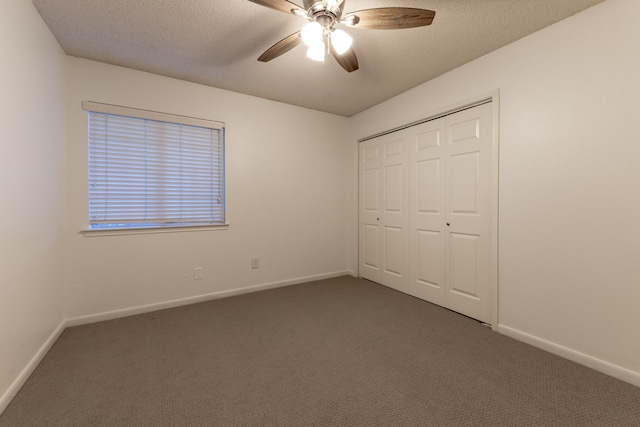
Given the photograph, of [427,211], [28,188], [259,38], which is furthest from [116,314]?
[427,211]

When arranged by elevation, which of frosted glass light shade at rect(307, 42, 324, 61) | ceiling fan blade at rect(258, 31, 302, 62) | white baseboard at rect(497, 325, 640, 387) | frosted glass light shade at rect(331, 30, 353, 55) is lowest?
white baseboard at rect(497, 325, 640, 387)

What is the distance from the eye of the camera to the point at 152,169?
9.24 ft

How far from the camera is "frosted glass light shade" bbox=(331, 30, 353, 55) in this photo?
1.75 meters

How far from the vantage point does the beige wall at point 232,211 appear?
8.26 feet

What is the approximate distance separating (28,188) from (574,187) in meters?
3.62

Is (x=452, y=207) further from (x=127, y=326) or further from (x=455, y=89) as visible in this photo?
(x=127, y=326)

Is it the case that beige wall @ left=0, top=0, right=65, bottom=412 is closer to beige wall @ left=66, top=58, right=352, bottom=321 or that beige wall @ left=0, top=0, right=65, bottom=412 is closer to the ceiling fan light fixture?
beige wall @ left=66, top=58, right=352, bottom=321

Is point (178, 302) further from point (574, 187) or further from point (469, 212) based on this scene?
point (574, 187)

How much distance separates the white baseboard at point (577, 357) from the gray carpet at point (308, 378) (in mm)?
58

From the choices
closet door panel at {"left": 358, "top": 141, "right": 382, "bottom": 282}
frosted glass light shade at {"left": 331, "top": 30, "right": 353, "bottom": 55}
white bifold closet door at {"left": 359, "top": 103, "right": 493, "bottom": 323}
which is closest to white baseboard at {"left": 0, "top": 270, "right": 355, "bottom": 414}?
closet door panel at {"left": 358, "top": 141, "right": 382, "bottom": 282}

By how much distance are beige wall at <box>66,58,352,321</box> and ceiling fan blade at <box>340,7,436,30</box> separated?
78.4 inches

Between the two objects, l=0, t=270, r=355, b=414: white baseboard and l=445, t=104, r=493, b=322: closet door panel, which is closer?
l=0, t=270, r=355, b=414: white baseboard

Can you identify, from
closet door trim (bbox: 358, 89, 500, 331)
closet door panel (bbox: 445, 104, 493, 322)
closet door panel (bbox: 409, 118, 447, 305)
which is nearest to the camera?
closet door trim (bbox: 358, 89, 500, 331)

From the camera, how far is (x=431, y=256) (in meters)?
3.02
